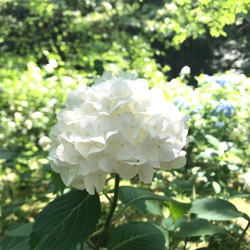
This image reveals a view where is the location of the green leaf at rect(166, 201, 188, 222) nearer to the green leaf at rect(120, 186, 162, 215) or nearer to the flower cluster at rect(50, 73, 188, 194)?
the green leaf at rect(120, 186, 162, 215)

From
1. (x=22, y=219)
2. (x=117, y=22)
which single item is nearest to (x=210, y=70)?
(x=117, y=22)

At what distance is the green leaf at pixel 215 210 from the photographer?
1.08 metres

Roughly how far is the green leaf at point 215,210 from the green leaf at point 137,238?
0.48 feet

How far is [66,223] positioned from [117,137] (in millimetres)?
257

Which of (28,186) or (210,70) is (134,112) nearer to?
(28,186)

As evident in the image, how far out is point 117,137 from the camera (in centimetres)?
78

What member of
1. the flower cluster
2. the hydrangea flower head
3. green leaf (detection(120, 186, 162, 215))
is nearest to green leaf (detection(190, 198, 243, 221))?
green leaf (detection(120, 186, 162, 215))

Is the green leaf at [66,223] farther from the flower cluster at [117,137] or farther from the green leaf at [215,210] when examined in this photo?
the green leaf at [215,210]

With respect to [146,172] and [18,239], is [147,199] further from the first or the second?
[18,239]

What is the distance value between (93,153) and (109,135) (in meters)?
0.05

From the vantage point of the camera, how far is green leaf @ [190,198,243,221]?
1.08 m

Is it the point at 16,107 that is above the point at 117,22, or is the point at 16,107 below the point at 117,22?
below

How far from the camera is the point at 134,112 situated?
2.72ft

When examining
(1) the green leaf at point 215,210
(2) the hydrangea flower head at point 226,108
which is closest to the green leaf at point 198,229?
(1) the green leaf at point 215,210
